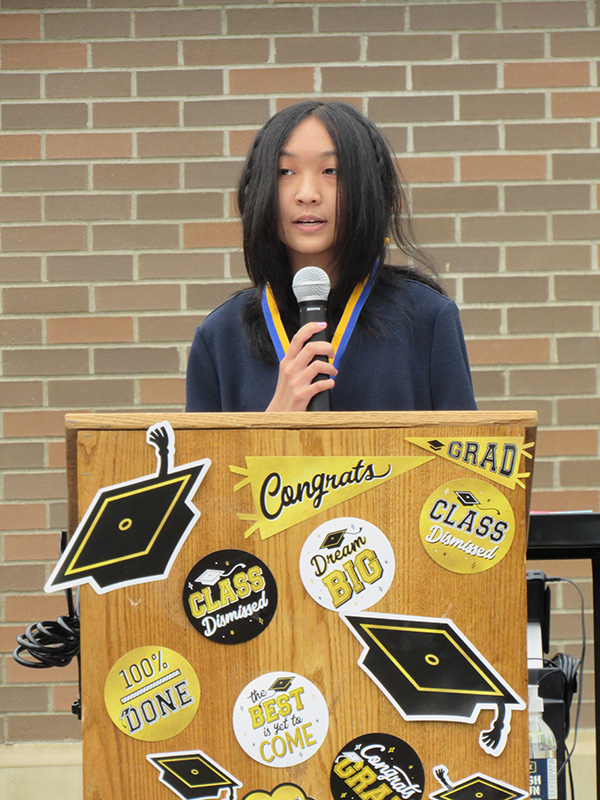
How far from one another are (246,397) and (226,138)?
180cm

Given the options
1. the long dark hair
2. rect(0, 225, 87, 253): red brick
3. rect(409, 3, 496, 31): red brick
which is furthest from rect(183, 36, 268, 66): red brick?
the long dark hair

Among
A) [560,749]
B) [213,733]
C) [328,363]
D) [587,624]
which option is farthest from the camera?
[587,624]

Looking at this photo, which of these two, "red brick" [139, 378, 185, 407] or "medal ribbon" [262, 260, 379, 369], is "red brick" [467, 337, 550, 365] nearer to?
"red brick" [139, 378, 185, 407]

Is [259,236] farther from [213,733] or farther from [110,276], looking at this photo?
[110,276]

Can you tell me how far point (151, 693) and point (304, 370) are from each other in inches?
20.1

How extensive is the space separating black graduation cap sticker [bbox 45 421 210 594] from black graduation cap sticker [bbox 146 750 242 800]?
240mm

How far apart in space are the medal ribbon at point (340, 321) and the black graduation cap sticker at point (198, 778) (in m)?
0.70

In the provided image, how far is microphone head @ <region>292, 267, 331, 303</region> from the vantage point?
1440mm

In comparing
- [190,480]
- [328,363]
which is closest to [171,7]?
[328,363]

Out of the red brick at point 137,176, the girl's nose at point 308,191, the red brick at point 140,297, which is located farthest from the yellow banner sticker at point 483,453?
the red brick at point 137,176

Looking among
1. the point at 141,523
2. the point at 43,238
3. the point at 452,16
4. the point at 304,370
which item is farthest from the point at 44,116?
the point at 141,523

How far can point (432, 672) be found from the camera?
1.17m

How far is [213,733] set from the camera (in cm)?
116

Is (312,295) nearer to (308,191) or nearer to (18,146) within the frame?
(308,191)
